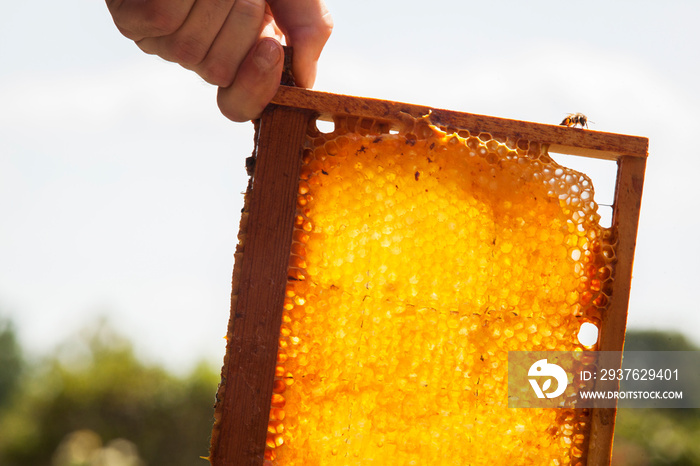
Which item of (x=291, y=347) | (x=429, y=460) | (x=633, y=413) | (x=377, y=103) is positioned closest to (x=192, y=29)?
(x=377, y=103)

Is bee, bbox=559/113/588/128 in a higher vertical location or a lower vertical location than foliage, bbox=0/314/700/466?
higher

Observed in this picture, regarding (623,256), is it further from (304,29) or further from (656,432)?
(656,432)

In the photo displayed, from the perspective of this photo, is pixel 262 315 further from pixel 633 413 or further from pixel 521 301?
pixel 633 413

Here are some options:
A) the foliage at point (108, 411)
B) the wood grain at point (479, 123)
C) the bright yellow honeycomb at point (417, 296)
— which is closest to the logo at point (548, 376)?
the bright yellow honeycomb at point (417, 296)

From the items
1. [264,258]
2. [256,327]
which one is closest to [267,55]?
[264,258]

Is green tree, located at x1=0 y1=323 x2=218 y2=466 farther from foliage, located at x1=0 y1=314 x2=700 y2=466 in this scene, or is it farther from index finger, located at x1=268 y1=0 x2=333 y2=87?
index finger, located at x1=268 y1=0 x2=333 y2=87

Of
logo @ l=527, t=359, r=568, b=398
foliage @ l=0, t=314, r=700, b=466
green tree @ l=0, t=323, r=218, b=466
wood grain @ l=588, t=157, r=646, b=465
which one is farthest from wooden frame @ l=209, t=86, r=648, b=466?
green tree @ l=0, t=323, r=218, b=466

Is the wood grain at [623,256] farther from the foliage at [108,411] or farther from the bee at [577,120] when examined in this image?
the foliage at [108,411]

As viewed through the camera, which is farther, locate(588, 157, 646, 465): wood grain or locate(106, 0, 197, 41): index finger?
locate(588, 157, 646, 465): wood grain
